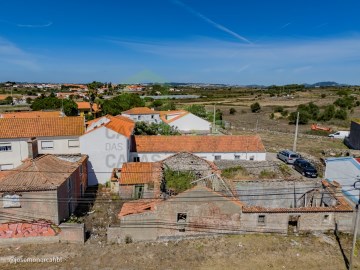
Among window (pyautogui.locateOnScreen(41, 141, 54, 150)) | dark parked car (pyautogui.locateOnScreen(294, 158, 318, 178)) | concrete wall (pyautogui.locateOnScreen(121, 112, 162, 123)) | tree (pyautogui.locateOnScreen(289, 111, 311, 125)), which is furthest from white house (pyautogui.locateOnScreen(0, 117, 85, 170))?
tree (pyautogui.locateOnScreen(289, 111, 311, 125))

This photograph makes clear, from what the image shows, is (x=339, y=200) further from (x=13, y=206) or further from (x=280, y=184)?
(x=13, y=206)

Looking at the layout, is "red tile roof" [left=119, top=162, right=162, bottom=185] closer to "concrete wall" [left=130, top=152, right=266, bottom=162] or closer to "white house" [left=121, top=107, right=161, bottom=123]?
"concrete wall" [left=130, top=152, right=266, bottom=162]

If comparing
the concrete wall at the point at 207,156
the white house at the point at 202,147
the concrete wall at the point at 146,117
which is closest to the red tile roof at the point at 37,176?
the concrete wall at the point at 207,156

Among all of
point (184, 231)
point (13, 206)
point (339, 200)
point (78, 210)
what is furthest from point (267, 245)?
point (13, 206)

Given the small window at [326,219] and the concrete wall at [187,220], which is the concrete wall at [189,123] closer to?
the concrete wall at [187,220]

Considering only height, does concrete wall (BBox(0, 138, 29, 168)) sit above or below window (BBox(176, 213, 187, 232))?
above

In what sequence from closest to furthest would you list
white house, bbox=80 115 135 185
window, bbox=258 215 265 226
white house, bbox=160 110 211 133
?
window, bbox=258 215 265 226 < white house, bbox=80 115 135 185 < white house, bbox=160 110 211 133
